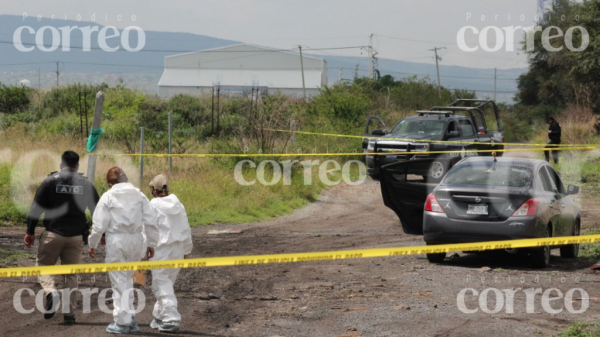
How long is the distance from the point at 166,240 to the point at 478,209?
15.6 ft

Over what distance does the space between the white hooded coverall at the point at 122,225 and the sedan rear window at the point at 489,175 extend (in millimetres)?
5091

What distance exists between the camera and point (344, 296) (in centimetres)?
893

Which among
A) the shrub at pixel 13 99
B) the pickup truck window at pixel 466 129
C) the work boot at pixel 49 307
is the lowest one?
the work boot at pixel 49 307

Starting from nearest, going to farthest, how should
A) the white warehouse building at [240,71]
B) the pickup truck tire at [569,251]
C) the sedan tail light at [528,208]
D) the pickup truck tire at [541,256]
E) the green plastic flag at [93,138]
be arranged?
1. the sedan tail light at [528,208]
2. the pickup truck tire at [541,256]
3. the pickup truck tire at [569,251]
4. the green plastic flag at [93,138]
5. the white warehouse building at [240,71]

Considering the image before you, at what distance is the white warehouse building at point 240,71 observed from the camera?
114250mm

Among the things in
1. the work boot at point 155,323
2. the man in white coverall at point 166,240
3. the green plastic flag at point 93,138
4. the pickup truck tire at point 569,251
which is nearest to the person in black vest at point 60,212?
the man in white coverall at point 166,240

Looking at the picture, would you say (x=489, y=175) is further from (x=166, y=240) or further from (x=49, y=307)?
(x=49, y=307)

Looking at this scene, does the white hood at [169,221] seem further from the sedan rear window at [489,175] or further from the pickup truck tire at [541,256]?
the pickup truck tire at [541,256]

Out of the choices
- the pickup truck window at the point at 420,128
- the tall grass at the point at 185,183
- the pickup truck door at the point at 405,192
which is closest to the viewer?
the pickup truck door at the point at 405,192

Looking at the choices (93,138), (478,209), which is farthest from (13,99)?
(478,209)

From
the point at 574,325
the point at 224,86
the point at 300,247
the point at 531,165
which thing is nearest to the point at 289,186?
the point at 300,247

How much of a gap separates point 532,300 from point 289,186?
42.7 feet

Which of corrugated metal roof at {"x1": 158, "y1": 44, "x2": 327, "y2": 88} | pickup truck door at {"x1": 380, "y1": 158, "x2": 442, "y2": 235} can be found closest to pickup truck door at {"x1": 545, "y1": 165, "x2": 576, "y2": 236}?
pickup truck door at {"x1": 380, "y1": 158, "x2": 442, "y2": 235}

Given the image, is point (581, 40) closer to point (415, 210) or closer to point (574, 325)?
point (415, 210)
